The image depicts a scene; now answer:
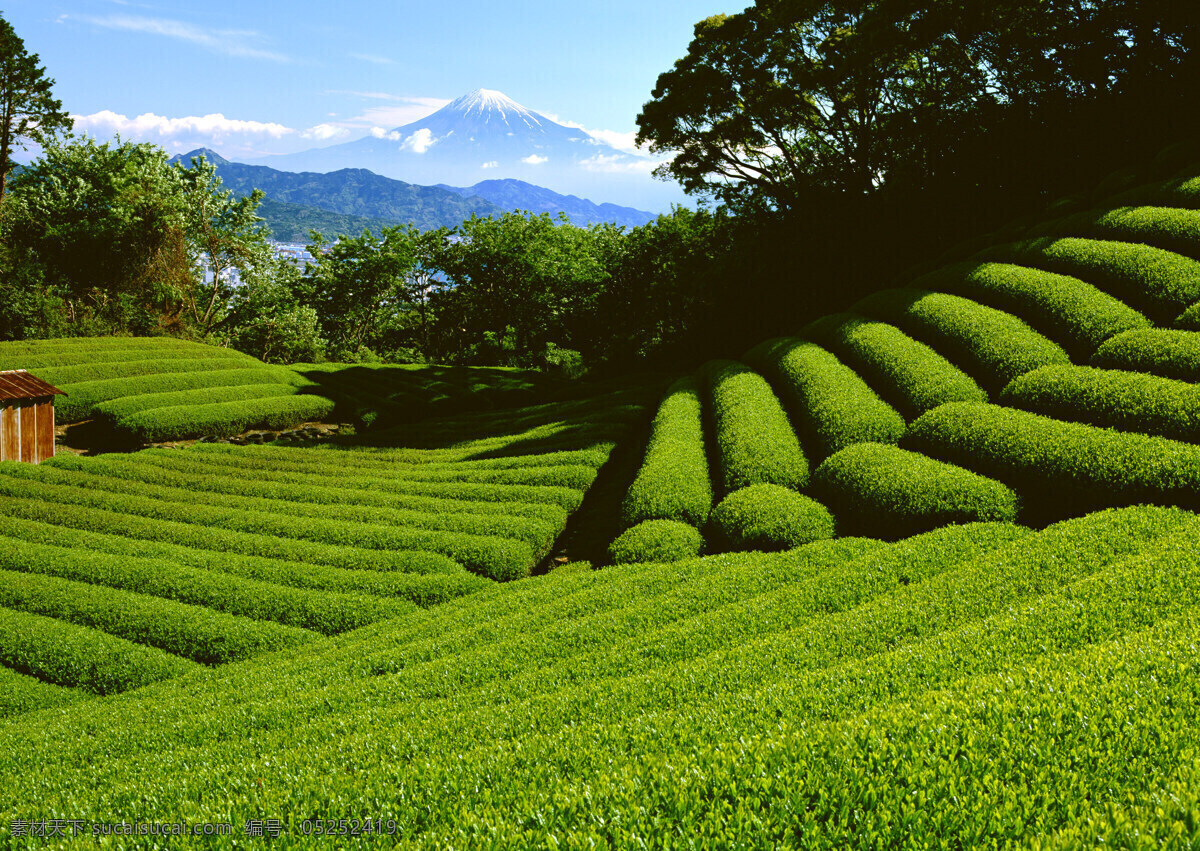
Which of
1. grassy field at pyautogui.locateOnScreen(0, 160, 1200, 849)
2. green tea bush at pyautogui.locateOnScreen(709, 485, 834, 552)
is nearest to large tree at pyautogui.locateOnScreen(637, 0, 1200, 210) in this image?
grassy field at pyautogui.locateOnScreen(0, 160, 1200, 849)

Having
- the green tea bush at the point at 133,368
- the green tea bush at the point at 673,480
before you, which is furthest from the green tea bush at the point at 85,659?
the green tea bush at the point at 133,368

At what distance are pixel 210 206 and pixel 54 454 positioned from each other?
29230mm

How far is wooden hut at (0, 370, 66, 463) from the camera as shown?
20.9 metres

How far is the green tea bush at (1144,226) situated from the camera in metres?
17.8

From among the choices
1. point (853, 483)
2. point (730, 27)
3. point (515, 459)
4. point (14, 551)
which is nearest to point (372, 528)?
point (515, 459)

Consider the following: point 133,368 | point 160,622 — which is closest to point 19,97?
point 133,368

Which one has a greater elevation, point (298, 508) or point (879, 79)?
point (879, 79)

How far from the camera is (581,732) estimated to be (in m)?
6.28

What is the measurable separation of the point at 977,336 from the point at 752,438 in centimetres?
656

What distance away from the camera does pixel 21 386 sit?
844 inches

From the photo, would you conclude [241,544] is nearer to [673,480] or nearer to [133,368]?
[673,480]

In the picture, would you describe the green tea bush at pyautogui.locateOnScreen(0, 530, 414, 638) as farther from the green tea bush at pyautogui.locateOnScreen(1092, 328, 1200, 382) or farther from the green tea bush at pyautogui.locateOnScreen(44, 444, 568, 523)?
the green tea bush at pyautogui.locateOnScreen(1092, 328, 1200, 382)

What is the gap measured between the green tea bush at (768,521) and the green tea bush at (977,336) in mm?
6219

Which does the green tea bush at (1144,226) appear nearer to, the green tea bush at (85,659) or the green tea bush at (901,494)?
the green tea bush at (901,494)
